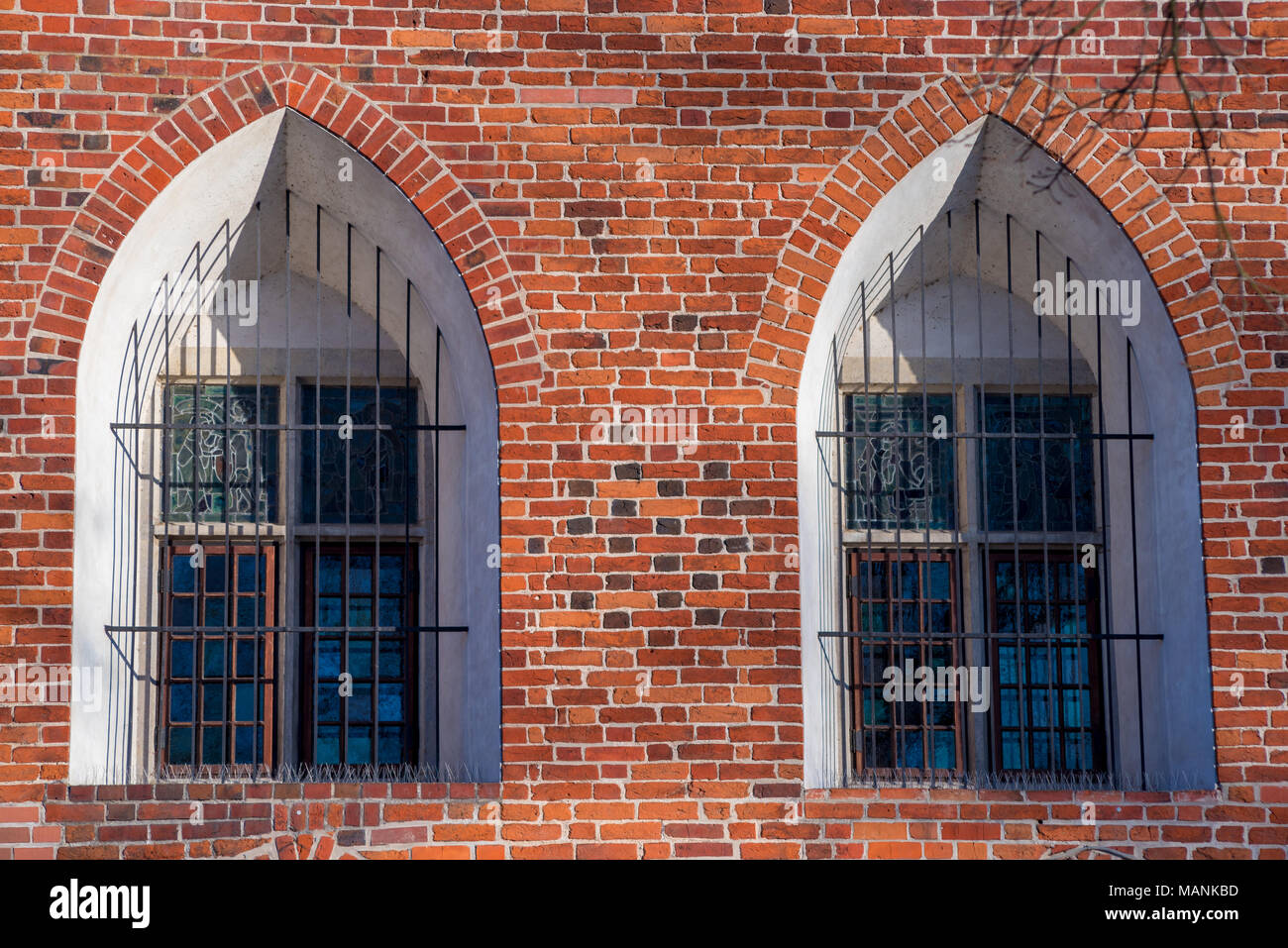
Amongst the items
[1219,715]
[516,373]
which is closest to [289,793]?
[516,373]

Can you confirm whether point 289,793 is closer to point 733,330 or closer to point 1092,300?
point 733,330

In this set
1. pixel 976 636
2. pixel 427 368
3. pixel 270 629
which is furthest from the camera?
pixel 427 368

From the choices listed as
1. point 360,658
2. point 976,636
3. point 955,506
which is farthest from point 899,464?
point 360,658

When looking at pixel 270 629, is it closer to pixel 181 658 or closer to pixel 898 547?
pixel 181 658

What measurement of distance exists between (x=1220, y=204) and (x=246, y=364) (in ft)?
14.4

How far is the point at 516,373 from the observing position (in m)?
6.72

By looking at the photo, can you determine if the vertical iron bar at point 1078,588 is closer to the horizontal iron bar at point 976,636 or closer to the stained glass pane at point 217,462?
the horizontal iron bar at point 976,636

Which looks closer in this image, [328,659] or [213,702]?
[213,702]

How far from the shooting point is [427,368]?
738cm

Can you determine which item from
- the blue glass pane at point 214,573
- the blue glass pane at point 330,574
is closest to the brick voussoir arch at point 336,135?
the blue glass pane at point 214,573

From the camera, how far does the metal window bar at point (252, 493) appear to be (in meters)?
6.99

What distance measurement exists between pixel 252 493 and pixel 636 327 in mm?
1958

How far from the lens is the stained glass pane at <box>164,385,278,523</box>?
7266 millimetres

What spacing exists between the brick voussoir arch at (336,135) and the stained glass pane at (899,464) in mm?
1651
